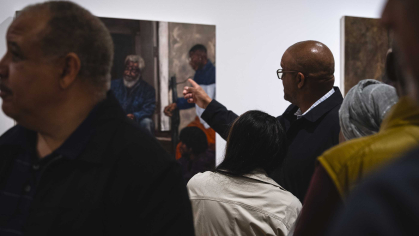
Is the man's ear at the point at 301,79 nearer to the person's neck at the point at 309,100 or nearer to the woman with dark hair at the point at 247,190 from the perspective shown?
the person's neck at the point at 309,100

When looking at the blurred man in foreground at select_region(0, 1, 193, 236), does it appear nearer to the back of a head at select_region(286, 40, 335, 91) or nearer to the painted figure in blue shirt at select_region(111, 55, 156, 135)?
the back of a head at select_region(286, 40, 335, 91)

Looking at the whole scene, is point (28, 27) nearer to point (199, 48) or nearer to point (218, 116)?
point (218, 116)

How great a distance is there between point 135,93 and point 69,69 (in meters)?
2.40

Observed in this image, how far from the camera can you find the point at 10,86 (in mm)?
1096

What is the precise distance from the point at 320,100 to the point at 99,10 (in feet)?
7.24

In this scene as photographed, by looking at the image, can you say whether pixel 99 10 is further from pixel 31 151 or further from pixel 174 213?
pixel 174 213

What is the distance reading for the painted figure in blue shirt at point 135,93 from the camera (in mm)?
3438

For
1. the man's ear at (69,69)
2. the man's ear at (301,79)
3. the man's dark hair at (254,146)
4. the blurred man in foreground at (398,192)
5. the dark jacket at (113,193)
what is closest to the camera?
the blurred man in foreground at (398,192)

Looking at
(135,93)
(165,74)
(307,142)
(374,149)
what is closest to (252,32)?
(165,74)

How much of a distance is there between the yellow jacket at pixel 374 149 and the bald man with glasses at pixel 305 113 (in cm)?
144

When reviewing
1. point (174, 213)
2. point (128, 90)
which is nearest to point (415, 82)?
point (174, 213)

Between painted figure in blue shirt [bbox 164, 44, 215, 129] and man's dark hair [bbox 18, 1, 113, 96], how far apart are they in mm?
2463

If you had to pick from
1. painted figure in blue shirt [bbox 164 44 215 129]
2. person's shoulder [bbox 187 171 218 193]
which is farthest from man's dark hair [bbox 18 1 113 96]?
painted figure in blue shirt [bbox 164 44 215 129]

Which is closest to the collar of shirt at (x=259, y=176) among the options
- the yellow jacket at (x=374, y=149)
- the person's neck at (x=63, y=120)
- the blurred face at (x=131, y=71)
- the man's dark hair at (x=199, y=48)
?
the person's neck at (x=63, y=120)
